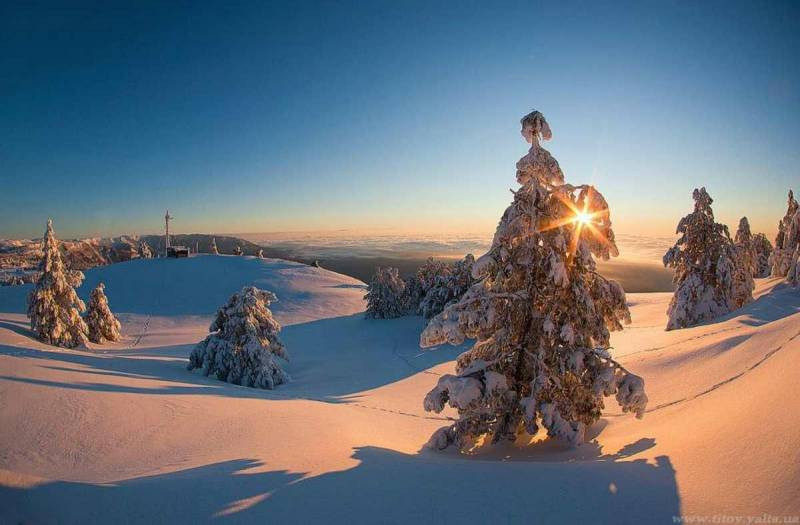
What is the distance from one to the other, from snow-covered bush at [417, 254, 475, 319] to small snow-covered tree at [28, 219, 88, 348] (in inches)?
1000

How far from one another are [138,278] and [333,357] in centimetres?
4284

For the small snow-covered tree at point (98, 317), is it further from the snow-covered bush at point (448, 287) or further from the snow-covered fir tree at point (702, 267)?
the snow-covered fir tree at point (702, 267)

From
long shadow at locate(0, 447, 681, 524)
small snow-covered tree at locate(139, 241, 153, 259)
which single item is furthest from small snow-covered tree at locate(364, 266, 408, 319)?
small snow-covered tree at locate(139, 241, 153, 259)

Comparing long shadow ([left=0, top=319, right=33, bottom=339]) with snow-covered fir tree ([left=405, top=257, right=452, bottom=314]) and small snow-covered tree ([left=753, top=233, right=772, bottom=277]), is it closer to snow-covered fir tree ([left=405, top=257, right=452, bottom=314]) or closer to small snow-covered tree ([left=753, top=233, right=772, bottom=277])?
snow-covered fir tree ([left=405, top=257, right=452, bottom=314])

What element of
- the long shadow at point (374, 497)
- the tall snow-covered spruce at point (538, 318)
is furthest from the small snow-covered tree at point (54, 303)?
the tall snow-covered spruce at point (538, 318)

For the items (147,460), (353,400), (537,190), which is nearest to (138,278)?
(353,400)

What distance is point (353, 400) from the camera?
15.2 meters

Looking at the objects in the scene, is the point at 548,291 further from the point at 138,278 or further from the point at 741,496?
the point at 138,278

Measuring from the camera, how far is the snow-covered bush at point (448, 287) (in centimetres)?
3138

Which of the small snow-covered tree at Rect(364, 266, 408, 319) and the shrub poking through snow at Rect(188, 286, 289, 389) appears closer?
the shrub poking through snow at Rect(188, 286, 289, 389)

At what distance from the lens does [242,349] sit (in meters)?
18.3

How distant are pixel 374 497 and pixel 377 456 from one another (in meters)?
1.85

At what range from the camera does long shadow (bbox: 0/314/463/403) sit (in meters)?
12.7

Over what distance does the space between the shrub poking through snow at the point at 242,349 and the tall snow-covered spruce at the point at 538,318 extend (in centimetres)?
1308
